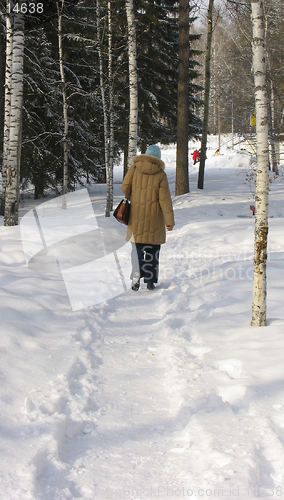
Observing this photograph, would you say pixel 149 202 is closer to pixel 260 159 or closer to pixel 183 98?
pixel 260 159

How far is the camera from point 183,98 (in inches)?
601

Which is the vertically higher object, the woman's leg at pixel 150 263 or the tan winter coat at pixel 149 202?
the tan winter coat at pixel 149 202

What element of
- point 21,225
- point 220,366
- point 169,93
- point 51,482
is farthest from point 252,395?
point 169,93

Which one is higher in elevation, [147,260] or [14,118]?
[14,118]

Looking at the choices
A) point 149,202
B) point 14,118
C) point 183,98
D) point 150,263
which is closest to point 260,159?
point 149,202

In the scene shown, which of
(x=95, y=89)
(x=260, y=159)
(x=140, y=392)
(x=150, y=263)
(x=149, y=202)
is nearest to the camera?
(x=140, y=392)

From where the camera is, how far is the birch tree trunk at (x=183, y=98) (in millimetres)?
14455

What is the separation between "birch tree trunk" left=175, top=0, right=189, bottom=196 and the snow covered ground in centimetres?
1068

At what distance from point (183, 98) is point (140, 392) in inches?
563

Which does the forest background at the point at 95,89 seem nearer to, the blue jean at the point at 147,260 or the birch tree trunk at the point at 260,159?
the blue jean at the point at 147,260

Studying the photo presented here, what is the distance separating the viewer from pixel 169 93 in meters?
18.2

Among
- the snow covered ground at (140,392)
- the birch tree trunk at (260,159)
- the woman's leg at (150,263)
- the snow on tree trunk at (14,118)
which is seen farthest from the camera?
the snow on tree trunk at (14,118)

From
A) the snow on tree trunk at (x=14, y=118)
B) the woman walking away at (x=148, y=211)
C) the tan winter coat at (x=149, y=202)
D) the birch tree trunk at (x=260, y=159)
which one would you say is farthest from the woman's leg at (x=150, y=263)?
the snow on tree trunk at (x=14, y=118)

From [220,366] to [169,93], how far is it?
56.3 feet
